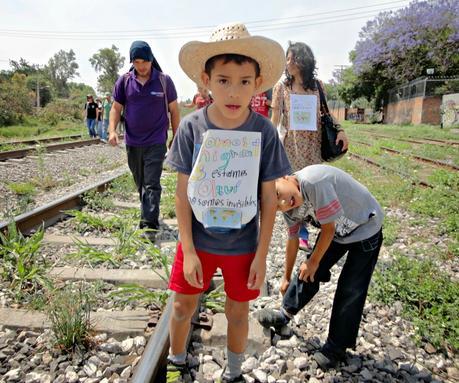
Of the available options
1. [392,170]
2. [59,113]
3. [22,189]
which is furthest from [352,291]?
[59,113]

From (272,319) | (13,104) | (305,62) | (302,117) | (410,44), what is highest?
(410,44)

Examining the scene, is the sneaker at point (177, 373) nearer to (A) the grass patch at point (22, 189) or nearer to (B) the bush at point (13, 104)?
(A) the grass patch at point (22, 189)

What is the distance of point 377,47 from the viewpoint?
35406 mm

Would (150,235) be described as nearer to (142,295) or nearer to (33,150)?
(142,295)

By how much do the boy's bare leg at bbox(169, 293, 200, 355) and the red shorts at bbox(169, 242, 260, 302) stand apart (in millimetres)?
56

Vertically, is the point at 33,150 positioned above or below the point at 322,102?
below

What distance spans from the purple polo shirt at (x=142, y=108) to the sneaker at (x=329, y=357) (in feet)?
9.03

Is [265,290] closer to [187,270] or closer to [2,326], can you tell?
[187,270]

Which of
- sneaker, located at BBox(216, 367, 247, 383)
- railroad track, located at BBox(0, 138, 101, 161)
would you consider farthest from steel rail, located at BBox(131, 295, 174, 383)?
railroad track, located at BBox(0, 138, 101, 161)

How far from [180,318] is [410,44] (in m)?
37.1

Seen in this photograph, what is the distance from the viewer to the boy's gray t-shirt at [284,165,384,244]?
205 centimetres

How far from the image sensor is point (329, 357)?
2232 mm

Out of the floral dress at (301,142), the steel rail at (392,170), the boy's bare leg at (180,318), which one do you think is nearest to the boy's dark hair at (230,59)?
the boy's bare leg at (180,318)

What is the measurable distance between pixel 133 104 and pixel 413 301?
3.20 meters
